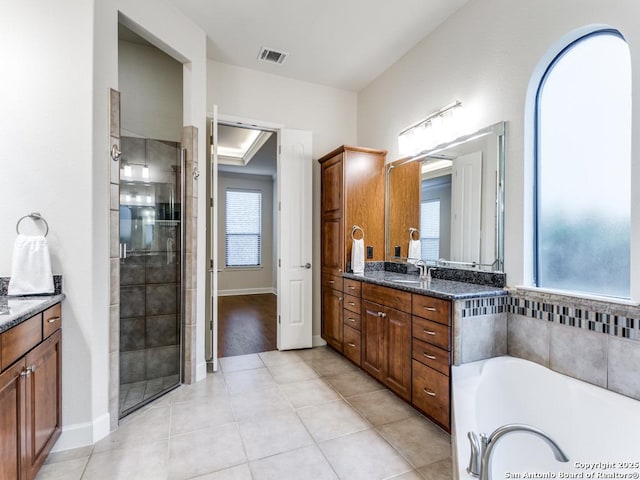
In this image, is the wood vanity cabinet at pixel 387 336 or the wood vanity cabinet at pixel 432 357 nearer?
the wood vanity cabinet at pixel 432 357

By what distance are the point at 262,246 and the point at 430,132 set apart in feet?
17.7

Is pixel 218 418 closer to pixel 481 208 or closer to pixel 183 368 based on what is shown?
pixel 183 368

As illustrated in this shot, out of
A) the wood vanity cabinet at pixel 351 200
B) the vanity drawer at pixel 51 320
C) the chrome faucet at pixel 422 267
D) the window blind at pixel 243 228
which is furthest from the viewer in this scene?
the window blind at pixel 243 228

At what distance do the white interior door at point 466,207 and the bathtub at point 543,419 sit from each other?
0.90 meters

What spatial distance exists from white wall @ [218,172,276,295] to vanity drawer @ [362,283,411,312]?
4956 mm

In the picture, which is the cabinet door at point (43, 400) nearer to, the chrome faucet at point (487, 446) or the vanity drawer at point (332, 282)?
the chrome faucet at point (487, 446)

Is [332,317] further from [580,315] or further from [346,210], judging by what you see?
[580,315]

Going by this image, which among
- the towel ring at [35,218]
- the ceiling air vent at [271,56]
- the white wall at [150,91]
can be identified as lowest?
the towel ring at [35,218]

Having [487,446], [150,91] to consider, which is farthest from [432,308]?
[150,91]

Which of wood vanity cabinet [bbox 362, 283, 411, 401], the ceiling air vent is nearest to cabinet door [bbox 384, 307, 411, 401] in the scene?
wood vanity cabinet [bbox 362, 283, 411, 401]

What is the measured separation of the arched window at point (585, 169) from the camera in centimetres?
175

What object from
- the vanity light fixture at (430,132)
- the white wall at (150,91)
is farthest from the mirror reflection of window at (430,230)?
the white wall at (150,91)

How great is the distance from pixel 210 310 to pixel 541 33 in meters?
3.29

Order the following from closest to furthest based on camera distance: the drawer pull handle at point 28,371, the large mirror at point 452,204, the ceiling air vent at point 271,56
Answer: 1. the drawer pull handle at point 28,371
2. the large mirror at point 452,204
3. the ceiling air vent at point 271,56
